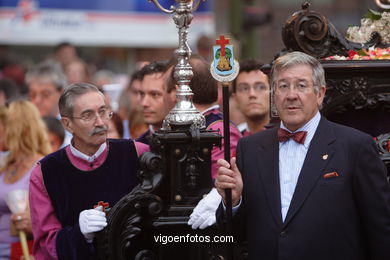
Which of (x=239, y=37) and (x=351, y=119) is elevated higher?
(x=239, y=37)

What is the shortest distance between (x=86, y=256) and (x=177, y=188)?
74 centimetres

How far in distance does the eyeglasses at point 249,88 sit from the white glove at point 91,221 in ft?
9.05

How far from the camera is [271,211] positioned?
18.5 ft

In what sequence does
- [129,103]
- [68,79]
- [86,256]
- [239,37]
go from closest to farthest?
[86,256], [129,103], [68,79], [239,37]

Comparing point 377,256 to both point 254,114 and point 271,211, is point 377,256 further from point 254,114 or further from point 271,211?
point 254,114

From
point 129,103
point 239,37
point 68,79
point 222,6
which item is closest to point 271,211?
point 129,103

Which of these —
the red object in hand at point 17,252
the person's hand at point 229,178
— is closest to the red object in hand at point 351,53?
the person's hand at point 229,178

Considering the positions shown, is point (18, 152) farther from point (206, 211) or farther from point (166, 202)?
point (206, 211)

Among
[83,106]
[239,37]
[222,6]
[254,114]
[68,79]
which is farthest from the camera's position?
[222,6]

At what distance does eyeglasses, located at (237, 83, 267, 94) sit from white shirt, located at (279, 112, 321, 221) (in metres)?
2.79

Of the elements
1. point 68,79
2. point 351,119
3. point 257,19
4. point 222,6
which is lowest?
point 351,119

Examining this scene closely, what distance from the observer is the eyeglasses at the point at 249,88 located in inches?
337

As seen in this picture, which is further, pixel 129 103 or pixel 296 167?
pixel 129 103

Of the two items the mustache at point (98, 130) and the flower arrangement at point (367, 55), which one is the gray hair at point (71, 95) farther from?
the flower arrangement at point (367, 55)
